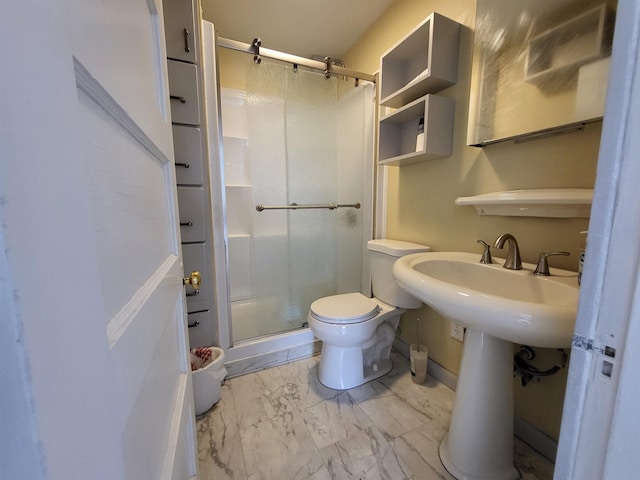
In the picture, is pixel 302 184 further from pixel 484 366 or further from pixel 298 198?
pixel 484 366

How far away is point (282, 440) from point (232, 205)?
1.79 meters

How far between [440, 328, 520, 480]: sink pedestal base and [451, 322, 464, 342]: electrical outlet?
0.40 meters

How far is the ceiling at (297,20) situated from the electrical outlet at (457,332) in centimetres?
193

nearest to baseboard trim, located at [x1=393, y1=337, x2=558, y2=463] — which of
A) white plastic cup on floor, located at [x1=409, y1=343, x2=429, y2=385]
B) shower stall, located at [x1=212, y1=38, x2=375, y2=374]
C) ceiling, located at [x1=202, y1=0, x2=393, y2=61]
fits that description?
white plastic cup on floor, located at [x1=409, y1=343, x2=429, y2=385]

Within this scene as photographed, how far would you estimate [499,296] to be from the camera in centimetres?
86

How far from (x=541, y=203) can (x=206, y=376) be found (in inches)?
61.1

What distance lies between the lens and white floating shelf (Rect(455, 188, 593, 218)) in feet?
2.76

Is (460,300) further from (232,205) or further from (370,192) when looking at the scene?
(232,205)

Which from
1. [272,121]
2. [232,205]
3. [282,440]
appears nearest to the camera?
[282,440]

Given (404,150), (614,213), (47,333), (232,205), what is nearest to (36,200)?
(47,333)

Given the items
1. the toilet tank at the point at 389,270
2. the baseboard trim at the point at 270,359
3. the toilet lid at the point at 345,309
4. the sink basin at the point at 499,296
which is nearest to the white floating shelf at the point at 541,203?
the sink basin at the point at 499,296

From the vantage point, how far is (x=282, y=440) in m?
1.15

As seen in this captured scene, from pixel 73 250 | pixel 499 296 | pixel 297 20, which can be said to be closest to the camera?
pixel 73 250

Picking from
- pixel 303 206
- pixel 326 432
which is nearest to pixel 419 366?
pixel 326 432
